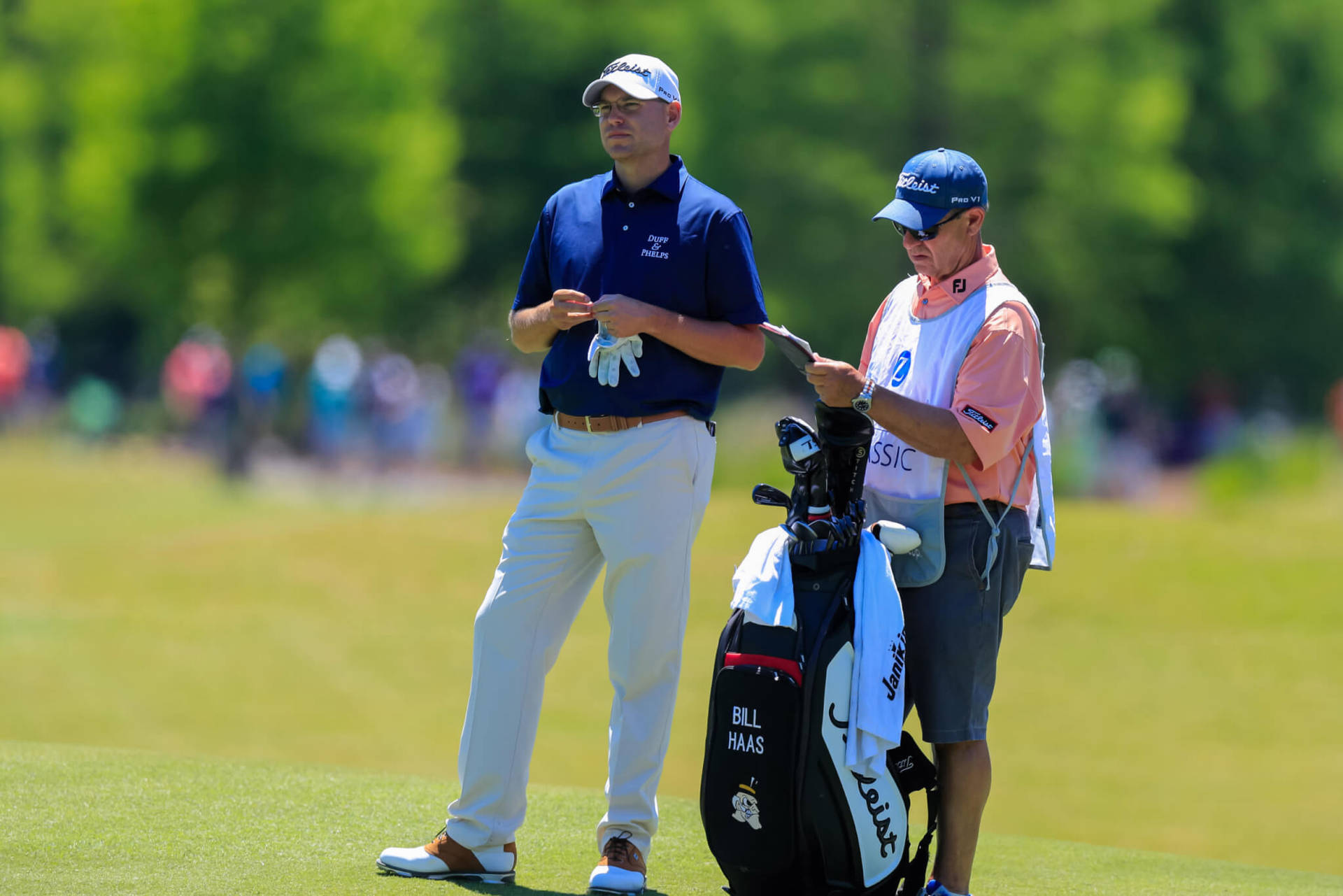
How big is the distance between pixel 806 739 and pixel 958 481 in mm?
738

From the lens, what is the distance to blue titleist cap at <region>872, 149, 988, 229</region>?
13.8ft

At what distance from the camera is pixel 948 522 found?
4.24 m

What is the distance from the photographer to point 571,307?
4301mm

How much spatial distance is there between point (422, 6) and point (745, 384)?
10.6 m

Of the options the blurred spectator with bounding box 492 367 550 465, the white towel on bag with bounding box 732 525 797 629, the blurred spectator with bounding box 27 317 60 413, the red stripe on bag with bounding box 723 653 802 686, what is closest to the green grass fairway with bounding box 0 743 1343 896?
the red stripe on bag with bounding box 723 653 802 686

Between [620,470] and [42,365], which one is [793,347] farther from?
[42,365]

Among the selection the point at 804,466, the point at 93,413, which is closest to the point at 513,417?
the point at 93,413

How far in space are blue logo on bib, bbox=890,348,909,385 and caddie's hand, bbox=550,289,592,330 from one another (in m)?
0.77

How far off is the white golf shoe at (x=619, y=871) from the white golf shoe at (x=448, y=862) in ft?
0.77

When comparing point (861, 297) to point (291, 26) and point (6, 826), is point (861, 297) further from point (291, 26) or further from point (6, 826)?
point (6, 826)

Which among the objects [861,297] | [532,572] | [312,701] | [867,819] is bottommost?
[312,701]

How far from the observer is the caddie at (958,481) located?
4.14m

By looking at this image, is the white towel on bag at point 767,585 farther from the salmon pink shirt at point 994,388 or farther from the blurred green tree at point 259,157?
the blurred green tree at point 259,157

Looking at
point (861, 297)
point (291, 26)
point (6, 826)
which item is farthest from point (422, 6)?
point (6, 826)
